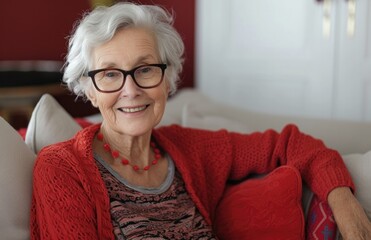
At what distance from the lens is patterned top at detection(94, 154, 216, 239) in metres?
1.34

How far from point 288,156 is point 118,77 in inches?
23.6

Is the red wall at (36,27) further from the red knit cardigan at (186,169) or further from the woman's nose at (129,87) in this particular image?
the woman's nose at (129,87)

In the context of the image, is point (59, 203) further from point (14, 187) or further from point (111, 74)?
point (111, 74)

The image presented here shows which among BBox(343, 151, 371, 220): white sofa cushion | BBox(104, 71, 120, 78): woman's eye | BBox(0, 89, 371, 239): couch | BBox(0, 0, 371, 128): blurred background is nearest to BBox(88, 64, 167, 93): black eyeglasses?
BBox(104, 71, 120, 78): woman's eye

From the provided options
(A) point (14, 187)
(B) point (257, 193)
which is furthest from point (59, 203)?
(B) point (257, 193)

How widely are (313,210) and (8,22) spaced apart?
2602mm

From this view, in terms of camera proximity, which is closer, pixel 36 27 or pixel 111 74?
pixel 111 74

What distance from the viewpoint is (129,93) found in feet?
4.63

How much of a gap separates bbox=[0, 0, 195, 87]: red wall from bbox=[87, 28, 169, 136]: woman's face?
82.5 inches

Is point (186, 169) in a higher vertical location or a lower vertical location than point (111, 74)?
lower

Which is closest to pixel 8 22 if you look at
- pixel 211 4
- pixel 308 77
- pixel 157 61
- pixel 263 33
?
pixel 211 4

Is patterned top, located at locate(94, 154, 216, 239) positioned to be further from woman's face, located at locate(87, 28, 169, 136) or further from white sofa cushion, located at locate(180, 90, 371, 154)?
white sofa cushion, located at locate(180, 90, 371, 154)

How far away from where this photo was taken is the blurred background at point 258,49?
3377 millimetres

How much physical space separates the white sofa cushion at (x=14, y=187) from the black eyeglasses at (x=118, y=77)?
26 centimetres
